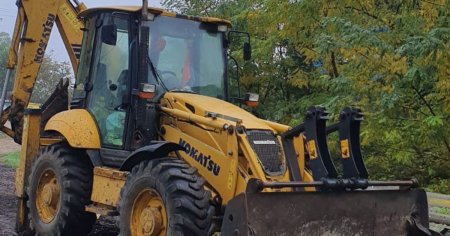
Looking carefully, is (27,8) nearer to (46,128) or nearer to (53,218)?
(46,128)

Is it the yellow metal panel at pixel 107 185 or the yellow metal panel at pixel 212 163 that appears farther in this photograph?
the yellow metal panel at pixel 107 185

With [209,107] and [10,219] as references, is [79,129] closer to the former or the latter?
[209,107]

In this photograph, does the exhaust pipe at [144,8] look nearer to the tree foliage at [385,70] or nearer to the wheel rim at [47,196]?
the wheel rim at [47,196]

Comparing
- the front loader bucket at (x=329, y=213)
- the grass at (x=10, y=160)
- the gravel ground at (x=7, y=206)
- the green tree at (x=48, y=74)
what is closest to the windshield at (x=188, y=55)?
the front loader bucket at (x=329, y=213)

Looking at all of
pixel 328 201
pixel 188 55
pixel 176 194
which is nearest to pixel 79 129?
pixel 188 55

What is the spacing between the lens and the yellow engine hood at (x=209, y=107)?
637 centimetres

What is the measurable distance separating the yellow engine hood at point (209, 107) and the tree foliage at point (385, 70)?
246cm

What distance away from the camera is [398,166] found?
9938 mm

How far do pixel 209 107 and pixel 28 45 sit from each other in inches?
169

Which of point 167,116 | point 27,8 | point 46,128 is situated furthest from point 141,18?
point 27,8

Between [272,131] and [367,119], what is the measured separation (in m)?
2.81

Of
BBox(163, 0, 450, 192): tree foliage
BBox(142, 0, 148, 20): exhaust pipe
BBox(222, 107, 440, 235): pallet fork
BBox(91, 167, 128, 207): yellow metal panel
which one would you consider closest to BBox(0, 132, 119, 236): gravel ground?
BBox(91, 167, 128, 207): yellow metal panel

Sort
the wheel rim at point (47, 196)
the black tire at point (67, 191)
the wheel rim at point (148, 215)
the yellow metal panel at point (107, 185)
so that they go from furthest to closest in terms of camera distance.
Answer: the wheel rim at point (47, 196) → the black tire at point (67, 191) → the yellow metal panel at point (107, 185) → the wheel rim at point (148, 215)

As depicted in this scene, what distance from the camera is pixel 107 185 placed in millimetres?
6840
